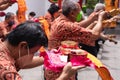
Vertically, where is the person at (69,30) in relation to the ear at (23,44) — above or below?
below

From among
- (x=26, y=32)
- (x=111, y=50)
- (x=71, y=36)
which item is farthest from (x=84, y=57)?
(x=111, y=50)

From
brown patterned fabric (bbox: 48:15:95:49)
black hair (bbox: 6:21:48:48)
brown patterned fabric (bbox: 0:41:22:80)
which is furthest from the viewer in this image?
brown patterned fabric (bbox: 48:15:95:49)

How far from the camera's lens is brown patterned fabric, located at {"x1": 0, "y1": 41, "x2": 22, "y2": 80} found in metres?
1.54

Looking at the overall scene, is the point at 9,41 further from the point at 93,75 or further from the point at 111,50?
the point at 111,50

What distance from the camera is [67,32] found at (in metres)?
2.73

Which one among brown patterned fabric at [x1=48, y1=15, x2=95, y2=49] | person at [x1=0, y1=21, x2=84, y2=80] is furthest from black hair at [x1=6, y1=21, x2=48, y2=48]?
brown patterned fabric at [x1=48, y1=15, x2=95, y2=49]

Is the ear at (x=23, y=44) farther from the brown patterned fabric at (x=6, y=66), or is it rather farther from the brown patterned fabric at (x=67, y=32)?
the brown patterned fabric at (x=67, y=32)

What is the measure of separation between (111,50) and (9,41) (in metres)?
5.29

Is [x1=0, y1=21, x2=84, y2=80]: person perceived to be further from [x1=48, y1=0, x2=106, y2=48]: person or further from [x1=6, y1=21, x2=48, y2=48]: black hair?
[x1=48, y1=0, x2=106, y2=48]: person

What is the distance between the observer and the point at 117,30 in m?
9.27

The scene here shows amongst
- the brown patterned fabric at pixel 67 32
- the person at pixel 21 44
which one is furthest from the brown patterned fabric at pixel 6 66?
the brown patterned fabric at pixel 67 32

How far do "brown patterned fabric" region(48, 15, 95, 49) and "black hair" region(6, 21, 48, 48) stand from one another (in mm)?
1016

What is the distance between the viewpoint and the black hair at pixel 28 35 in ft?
5.41

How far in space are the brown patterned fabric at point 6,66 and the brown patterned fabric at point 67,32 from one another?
110 centimetres
